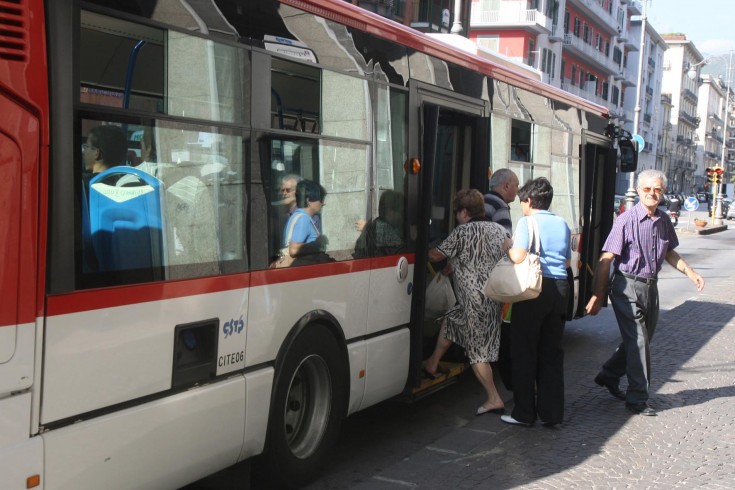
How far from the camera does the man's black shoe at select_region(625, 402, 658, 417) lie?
7.12m

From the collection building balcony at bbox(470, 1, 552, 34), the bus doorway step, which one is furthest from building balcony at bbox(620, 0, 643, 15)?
the bus doorway step

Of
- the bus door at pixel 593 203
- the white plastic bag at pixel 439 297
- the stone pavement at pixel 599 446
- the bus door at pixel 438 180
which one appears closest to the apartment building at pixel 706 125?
the bus door at pixel 593 203

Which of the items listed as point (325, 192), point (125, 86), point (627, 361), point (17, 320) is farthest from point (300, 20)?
point (627, 361)

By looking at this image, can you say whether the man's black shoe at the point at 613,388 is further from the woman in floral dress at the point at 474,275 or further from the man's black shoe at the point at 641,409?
the woman in floral dress at the point at 474,275

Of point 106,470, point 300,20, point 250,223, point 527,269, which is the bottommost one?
point 106,470

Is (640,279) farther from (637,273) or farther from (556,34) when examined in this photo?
(556,34)

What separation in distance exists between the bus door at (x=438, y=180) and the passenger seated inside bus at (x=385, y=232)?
0.20m

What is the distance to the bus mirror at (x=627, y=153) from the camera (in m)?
11.2

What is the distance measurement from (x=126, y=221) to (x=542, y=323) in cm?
366

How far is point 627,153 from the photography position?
445 inches

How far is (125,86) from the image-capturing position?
3.78 meters

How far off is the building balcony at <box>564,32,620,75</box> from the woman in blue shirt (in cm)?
5609

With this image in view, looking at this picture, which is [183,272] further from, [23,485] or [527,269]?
[527,269]

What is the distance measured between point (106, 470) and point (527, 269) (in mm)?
3434
